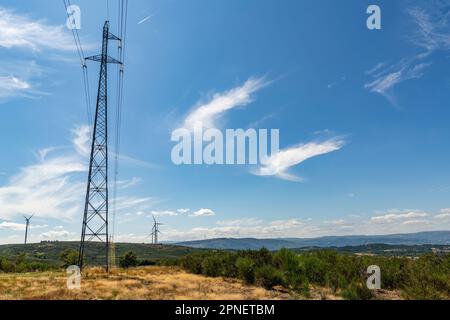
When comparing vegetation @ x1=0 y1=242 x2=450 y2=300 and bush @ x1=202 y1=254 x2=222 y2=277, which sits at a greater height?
vegetation @ x1=0 y1=242 x2=450 y2=300

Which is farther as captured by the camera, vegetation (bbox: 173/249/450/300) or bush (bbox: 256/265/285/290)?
bush (bbox: 256/265/285/290)

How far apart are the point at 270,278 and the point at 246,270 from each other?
382cm

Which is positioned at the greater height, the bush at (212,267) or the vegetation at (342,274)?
the vegetation at (342,274)

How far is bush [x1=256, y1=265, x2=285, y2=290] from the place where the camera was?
28.0 metres

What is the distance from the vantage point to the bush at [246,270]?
1223 inches

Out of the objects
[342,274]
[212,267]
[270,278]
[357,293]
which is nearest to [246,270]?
[270,278]

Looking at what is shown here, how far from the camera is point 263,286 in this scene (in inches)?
1109

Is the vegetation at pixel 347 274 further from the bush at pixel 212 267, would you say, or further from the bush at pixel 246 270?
the bush at pixel 212 267

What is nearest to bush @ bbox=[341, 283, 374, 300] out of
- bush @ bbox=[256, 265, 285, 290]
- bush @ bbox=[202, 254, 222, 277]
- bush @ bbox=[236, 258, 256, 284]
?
bush @ bbox=[256, 265, 285, 290]

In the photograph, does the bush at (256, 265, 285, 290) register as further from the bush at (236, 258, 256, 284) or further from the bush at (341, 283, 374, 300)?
the bush at (341, 283, 374, 300)

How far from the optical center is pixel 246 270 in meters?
31.9

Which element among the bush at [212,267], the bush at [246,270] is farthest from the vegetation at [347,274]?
the bush at [212,267]
